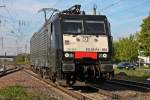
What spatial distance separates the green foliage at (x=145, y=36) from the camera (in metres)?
64.4

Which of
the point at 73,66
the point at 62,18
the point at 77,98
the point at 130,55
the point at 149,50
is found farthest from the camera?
the point at 130,55

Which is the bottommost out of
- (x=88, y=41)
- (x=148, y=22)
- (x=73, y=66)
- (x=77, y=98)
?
(x=77, y=98)

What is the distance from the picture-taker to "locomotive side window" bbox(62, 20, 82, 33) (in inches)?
713

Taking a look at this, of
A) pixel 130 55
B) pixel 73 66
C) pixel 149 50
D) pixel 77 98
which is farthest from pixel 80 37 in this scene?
pixel 130 55

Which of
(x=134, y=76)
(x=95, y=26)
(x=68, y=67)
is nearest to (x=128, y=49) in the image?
(x=134, y=76)

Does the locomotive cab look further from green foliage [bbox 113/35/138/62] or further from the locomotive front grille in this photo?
green foliage [bbox 113/35/138/62]

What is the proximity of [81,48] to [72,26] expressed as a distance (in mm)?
1251

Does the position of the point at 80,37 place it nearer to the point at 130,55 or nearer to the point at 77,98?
the point at 77,98

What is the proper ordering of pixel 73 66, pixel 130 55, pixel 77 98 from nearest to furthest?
pixel 77 98, pixel 73 66, pixel 130 55

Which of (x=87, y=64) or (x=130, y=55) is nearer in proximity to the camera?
(x=87, y=64)

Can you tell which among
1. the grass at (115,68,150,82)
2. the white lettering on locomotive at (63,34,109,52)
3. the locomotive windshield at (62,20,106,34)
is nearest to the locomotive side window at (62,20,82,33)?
the locomotive windshield at (62,20,106,34)

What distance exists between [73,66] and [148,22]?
50.6 meters

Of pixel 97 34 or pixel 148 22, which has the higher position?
pixel 148 22

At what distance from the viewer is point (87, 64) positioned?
17641 millimetres
